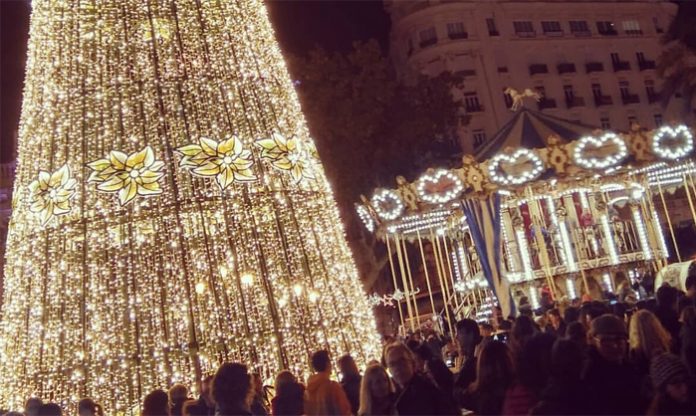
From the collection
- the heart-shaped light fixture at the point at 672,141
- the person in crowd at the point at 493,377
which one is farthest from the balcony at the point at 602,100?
the person in crowd at the point at 493,377

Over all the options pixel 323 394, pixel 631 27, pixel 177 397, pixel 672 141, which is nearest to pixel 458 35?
pixel 631 27

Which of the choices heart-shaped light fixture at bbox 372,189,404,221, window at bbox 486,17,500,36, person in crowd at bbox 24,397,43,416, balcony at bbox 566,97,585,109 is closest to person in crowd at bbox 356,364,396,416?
person in crowd at bbox 24,397,43,416

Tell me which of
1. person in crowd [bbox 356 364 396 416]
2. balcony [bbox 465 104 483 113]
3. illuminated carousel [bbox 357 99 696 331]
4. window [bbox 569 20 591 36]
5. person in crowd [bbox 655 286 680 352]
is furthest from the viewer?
window [bbox 569 20 591 36]

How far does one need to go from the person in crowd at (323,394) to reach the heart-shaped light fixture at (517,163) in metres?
9.25

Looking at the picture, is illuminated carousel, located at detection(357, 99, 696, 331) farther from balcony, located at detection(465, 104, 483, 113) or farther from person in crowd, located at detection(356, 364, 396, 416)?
balcony, located at detection(465, 104, 483, 113)

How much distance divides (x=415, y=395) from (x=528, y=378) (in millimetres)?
724

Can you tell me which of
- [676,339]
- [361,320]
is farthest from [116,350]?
[676,339]

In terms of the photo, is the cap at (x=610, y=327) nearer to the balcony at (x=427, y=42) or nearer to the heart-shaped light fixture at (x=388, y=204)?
the heart-shaped light fixture at (x=388, y=204)

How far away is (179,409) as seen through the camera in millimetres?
5746

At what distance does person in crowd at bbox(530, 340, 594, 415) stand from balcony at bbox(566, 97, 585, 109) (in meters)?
38.6

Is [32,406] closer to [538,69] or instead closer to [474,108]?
[474,108]

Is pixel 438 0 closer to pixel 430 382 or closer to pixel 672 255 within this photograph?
pixel 672 255

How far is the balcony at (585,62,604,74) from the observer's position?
133 feet

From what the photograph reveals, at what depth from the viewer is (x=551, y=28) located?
40531 millimetres
